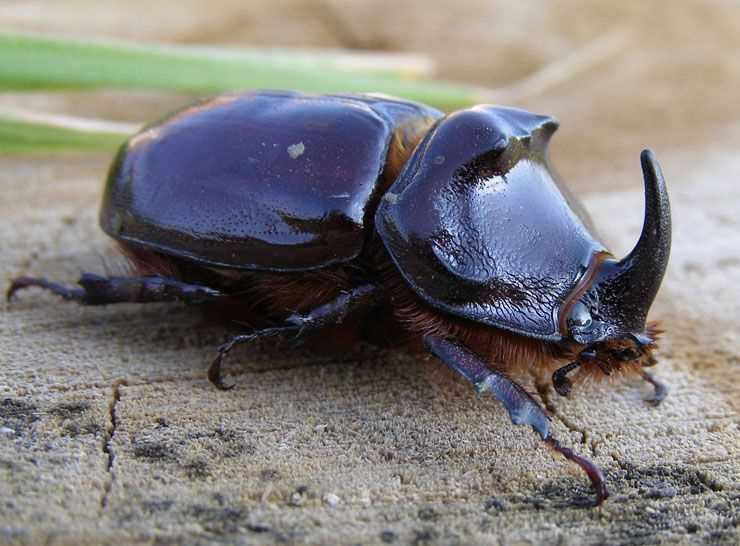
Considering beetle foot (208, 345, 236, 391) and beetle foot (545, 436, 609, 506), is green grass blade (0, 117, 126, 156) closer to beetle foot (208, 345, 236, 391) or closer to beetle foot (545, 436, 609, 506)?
beetle foot (208, 345, 236, 391)

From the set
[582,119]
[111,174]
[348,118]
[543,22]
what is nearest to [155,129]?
[111,174]

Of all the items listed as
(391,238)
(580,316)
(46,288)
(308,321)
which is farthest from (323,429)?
(46,288)

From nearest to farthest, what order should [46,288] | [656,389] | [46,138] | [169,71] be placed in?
[656,389] < [46,288] < [46,138] < [169,71]

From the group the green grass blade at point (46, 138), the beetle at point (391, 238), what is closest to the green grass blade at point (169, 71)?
the green grass blade at point (46, 138)

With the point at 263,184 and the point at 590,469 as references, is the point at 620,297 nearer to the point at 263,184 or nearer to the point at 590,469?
the point at 590,469

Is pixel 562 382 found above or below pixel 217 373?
above

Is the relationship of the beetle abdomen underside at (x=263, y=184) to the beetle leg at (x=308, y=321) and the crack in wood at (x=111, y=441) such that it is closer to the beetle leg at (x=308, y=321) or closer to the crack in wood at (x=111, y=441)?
the beetle leg at (x=308, y=321)

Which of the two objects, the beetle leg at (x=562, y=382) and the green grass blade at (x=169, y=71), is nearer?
the beetle leg at (x=562, y=382)
